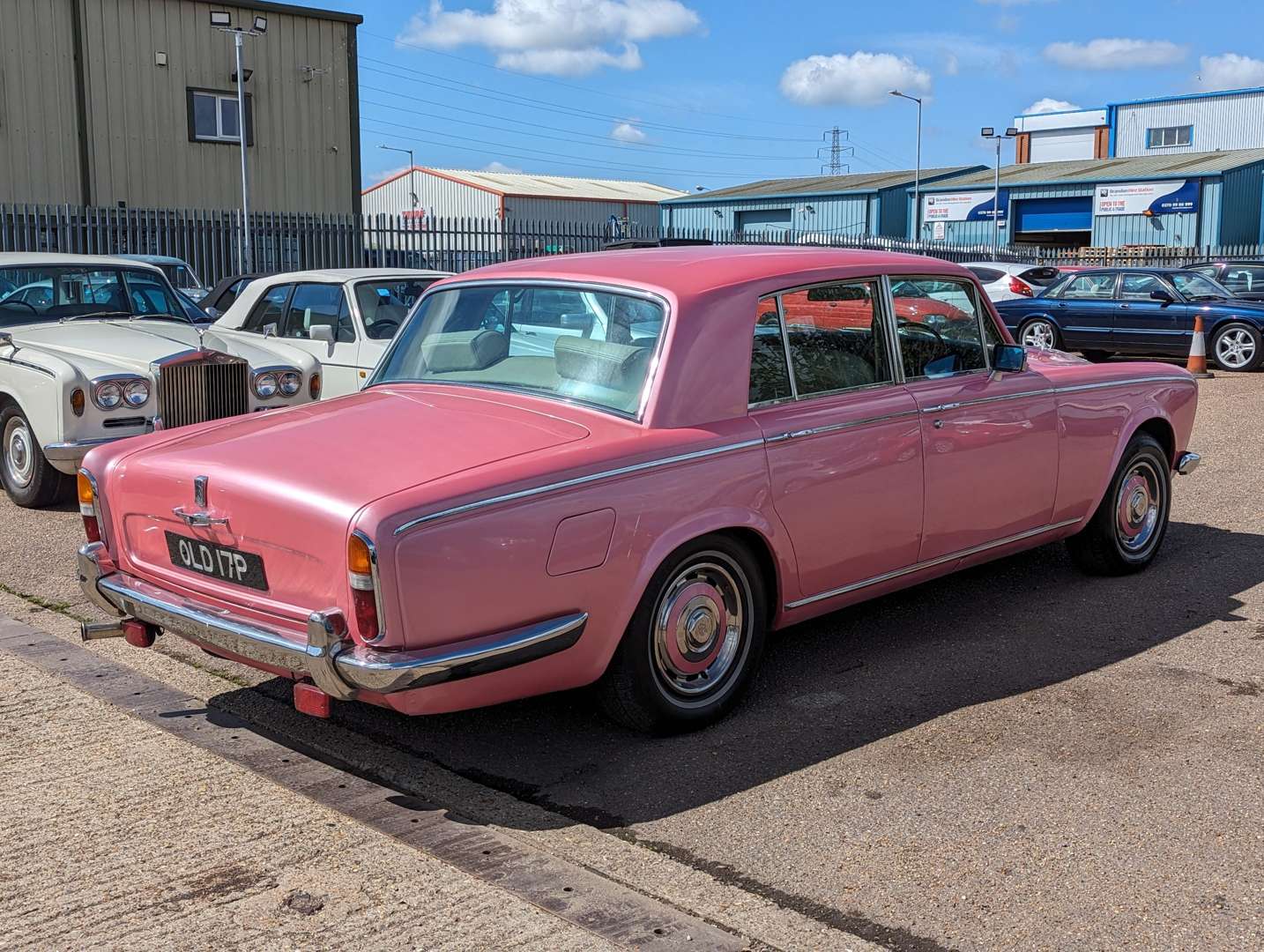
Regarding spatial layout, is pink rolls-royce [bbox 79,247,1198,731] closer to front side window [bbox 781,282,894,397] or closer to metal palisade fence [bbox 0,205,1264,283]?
front side window [bbox 781,282,894,397]

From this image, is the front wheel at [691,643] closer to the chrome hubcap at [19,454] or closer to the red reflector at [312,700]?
the red reflector at [312,700]

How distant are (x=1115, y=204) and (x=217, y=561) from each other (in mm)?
48517

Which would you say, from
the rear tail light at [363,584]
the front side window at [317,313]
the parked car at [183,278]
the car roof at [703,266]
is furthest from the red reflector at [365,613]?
the parked car at [183,278]

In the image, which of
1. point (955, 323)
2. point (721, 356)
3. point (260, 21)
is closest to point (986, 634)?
point (955, 323)

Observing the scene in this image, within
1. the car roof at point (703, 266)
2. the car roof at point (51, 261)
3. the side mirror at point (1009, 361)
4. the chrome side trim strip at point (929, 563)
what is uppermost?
the car roof at point (51, 261)

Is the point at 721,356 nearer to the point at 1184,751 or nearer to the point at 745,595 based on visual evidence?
the point at 745,595

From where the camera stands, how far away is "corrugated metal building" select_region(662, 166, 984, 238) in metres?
51.3

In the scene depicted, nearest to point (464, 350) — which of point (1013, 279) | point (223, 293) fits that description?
point (223, 293)

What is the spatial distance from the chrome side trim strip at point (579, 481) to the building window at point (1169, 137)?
2489 inches

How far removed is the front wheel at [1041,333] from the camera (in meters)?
18.5

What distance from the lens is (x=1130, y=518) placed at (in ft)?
21.1

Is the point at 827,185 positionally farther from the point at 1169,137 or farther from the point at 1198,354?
the point at 1198,354

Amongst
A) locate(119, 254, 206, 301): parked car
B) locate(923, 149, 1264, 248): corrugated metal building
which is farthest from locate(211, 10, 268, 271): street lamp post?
locate(923, 149, 1264, 248): corrugated metal building

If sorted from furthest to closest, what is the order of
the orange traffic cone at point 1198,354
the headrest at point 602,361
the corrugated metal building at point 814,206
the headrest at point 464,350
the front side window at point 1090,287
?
the corrugated metal building at point 814,206, the front side window at point 1090,287, the orange traffic cone at point 1198,354, the headrest at point 464,350, the headrest at point 602,361
